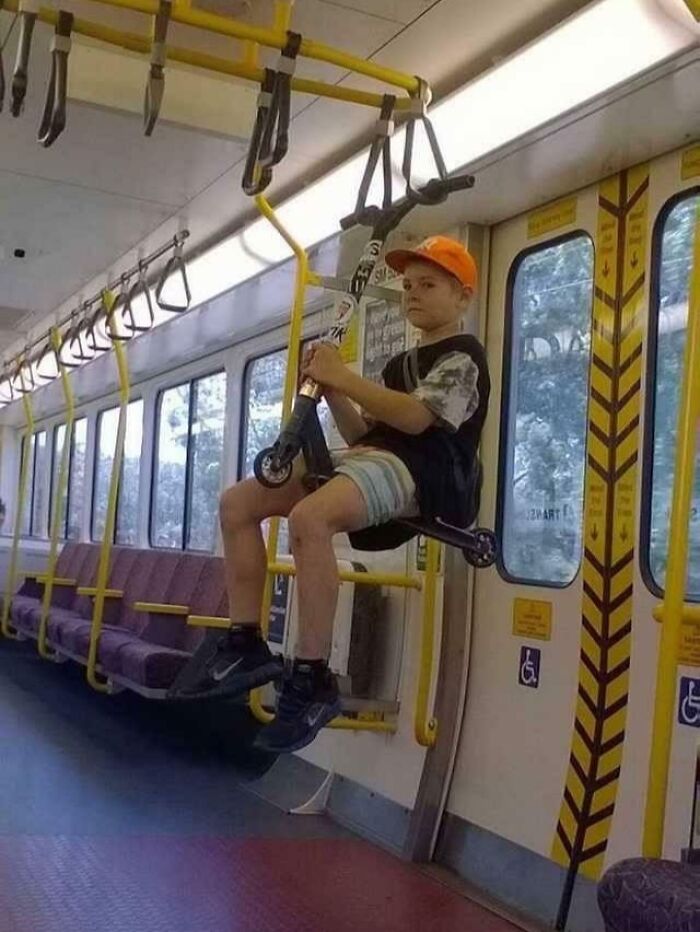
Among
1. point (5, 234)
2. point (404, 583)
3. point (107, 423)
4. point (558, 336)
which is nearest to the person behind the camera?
point (558, 336)

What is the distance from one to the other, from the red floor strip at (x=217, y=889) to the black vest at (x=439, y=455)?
4.95ft

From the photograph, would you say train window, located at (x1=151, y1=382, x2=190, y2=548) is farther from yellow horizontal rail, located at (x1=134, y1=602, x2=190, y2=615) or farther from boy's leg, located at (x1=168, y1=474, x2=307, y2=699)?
boy's leg, located at (x1=168, y1=474, x2=307, y2=699)

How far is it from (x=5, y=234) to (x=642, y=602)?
4372 millimetres

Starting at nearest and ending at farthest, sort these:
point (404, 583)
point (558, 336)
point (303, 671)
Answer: point (303, 671), point (558, 336), point (404, 583)

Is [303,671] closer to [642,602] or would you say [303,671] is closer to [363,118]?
[642,602]

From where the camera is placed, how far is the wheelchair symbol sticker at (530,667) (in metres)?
4.31

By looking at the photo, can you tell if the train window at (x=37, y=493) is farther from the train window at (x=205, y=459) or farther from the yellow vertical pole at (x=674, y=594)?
the yellow vertical pole at (x=674, y=594)

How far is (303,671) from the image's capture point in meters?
2.70

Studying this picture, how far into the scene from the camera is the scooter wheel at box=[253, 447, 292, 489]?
2.74m

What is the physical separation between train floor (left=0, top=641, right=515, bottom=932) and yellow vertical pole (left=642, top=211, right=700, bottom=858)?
5.78 ft

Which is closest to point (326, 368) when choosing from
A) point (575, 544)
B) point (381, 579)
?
point (575, 544)

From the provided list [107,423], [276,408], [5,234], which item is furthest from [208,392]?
[107,423]

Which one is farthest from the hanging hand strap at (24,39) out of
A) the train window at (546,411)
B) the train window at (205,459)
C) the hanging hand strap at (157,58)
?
the train window at (205,459)

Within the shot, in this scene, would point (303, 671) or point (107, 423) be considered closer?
point (303, 671)
